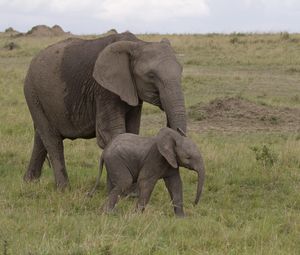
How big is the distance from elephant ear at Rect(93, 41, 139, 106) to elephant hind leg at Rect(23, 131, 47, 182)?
6.66 feet

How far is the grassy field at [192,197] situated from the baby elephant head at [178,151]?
59 cm

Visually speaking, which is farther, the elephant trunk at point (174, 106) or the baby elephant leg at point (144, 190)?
the elephant trunk at point (174, 106)

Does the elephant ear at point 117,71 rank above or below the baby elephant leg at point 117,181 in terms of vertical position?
above

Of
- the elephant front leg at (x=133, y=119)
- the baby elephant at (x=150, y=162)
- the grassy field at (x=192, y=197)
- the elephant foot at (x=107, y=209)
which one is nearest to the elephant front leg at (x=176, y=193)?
the baby elephant at (x=150, y=162)

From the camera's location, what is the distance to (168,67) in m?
7.71

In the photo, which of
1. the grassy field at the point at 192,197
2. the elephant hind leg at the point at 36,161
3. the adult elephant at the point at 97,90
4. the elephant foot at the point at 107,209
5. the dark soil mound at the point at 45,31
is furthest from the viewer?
the dark soil mound at the point at 45,31

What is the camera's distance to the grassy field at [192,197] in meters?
5.68

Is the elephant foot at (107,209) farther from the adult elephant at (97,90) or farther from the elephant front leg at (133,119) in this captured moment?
the elephant front leg at (133,119)

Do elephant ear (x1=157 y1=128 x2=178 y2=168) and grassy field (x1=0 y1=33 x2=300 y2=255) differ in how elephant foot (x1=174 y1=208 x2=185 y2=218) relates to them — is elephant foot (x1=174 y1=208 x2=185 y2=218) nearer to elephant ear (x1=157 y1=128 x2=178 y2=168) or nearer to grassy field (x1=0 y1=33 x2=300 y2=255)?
grassy field (x1=0 y1=33 x2=300 y2=255)

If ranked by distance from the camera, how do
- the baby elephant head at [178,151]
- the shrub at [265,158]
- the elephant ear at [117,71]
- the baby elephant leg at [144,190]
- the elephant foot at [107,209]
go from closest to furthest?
the baby elephant head at [178,151] < the baby elephant leg at [144,190] < the elephant foot at [107,209] < the elephant ear at [117,71] < the shrub at [265,158]

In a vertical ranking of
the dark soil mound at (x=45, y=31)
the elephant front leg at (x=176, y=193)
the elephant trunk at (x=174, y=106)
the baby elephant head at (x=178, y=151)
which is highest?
the elephant trunk at (x=174, y=106)

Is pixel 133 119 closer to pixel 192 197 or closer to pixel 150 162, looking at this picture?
pixel 192 197

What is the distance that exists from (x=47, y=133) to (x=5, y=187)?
3.41ft

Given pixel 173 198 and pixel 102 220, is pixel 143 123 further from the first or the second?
pixel 102 220
